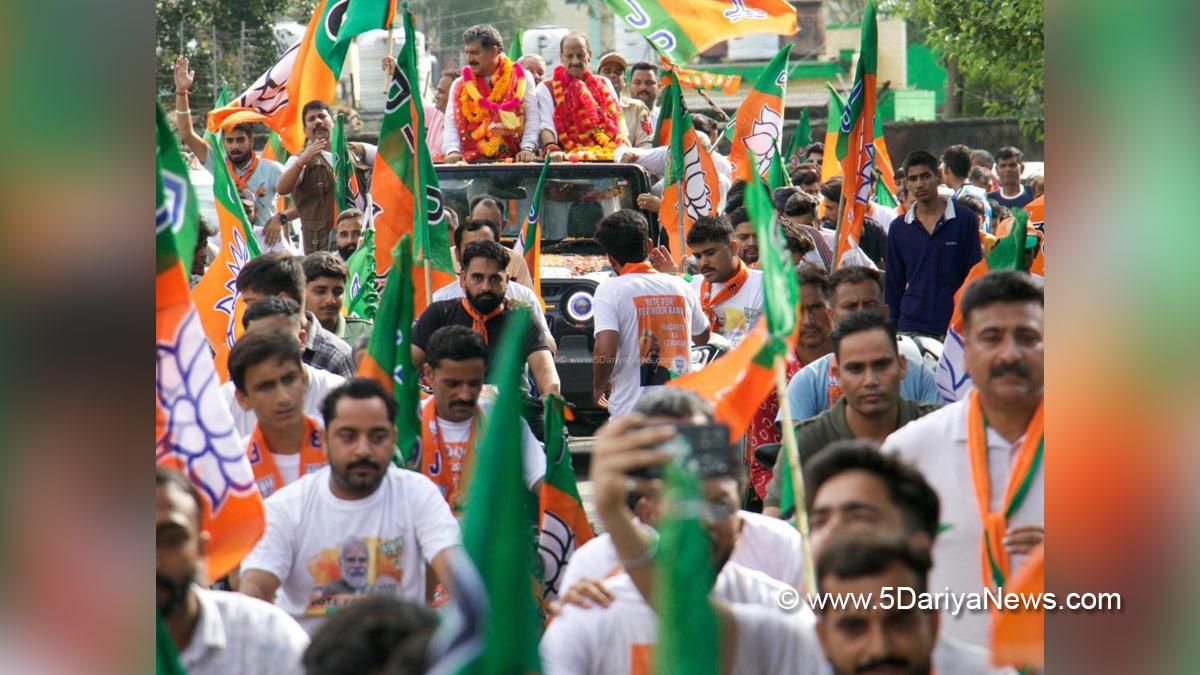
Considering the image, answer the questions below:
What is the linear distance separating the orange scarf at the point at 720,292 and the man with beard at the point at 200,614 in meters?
4.78

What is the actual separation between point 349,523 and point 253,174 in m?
7.40

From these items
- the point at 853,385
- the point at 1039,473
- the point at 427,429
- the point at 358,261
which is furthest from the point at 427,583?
the point at 358,261

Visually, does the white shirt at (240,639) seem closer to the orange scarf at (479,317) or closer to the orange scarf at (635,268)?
the orange scarf at (479,317)

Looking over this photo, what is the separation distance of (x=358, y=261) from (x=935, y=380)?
12.2 feet

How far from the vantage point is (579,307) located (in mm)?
10852

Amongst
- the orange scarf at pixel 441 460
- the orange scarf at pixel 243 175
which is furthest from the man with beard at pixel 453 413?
the orange scarf at pixel 243 175

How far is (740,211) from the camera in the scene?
10.2m

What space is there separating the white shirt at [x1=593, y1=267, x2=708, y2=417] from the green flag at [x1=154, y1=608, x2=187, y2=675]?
4498 mm

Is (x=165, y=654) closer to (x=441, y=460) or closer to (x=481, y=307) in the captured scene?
(x=441, y=460)

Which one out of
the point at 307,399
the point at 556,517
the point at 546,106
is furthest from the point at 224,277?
the point at 546,106

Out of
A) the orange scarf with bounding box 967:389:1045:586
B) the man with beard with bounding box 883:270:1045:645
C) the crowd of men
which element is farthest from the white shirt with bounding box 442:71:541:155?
the orange scarf with bounding box 967:389:1045:586

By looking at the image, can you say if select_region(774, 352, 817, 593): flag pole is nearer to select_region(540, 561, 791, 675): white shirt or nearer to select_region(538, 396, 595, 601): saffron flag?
select_region(540, 561, 791, 675): white shirt

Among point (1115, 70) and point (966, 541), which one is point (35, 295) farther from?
point (966, 541)

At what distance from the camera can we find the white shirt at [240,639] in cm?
415
